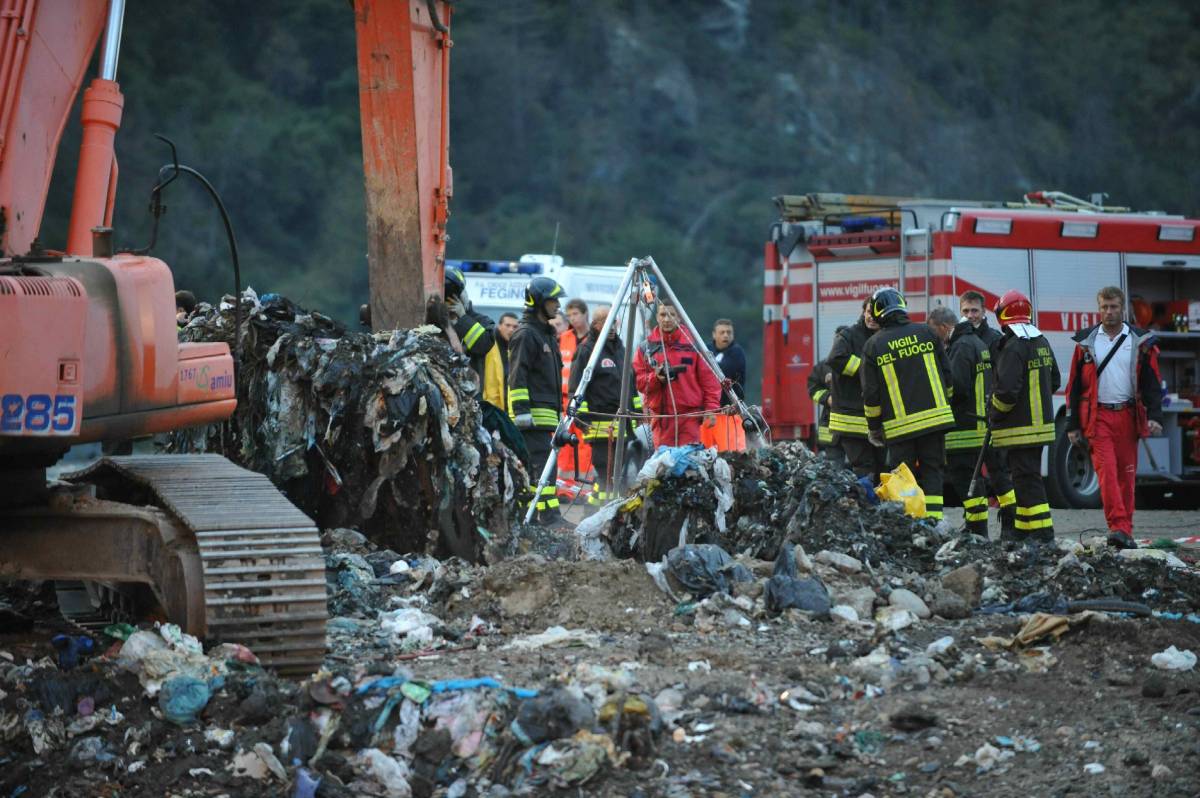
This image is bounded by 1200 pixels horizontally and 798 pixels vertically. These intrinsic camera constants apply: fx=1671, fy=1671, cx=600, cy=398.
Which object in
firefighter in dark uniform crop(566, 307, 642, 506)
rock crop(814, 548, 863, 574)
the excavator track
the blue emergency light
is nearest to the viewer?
the excavator track

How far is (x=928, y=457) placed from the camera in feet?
35.9

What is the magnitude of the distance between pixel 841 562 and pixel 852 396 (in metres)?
3.22

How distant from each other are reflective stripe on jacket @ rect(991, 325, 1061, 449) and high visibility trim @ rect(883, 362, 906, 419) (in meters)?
0.98

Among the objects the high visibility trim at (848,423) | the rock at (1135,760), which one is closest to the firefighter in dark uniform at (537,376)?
the high visibility trim at (848,423)

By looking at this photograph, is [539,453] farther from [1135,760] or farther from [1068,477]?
[1135,760]

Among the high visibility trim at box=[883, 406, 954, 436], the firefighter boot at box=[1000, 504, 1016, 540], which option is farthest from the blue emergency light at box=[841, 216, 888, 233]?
the high visibility trim at box=[883, 406, 954, 436]

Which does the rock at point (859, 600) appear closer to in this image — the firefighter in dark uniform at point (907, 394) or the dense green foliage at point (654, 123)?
Answer: the firefighter in dark uniform at point (907, 394)

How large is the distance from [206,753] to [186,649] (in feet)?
2.13

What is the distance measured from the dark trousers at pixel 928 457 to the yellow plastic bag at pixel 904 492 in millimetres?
381

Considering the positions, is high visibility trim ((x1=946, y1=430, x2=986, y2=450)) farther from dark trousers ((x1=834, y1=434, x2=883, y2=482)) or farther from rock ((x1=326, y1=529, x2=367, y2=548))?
rock ((x1=326, y1=529, x2=367, y2=548))

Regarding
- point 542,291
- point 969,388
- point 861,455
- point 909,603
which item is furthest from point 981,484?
point 909,603

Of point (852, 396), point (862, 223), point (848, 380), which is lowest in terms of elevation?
point (852, 396)

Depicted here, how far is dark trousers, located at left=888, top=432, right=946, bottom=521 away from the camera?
10906mm

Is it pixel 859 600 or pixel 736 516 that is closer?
pixel 859 600
